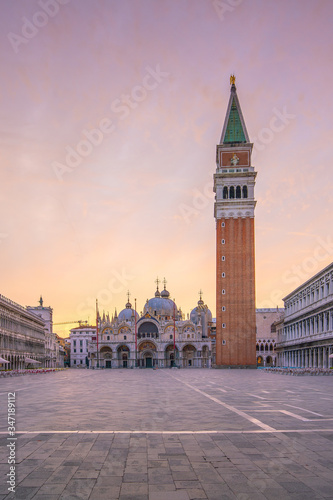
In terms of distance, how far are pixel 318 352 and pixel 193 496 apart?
58.7m

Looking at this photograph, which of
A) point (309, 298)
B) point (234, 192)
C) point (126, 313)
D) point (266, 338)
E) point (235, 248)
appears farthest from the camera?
point (126, 313)

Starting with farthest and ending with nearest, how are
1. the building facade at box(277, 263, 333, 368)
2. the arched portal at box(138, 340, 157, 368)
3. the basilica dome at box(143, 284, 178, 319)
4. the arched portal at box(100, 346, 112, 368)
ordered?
the basilica dome at box(143, 284, 178, 319) < the arched portal at box(138, 340, 157, 368) < the arched portal at box(100, 346, 112, 368) < the building facade at box(277, 263, 333, 368)

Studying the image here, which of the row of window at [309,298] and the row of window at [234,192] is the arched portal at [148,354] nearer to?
the row of window at [309,298]

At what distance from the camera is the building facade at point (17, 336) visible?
203 ft

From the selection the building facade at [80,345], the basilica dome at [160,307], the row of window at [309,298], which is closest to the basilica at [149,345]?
the basilica dome at [160,307]

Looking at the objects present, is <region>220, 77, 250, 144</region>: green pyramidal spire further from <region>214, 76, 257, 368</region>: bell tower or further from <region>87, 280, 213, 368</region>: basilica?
<region>87, 280, 213, 368</region>: basilica

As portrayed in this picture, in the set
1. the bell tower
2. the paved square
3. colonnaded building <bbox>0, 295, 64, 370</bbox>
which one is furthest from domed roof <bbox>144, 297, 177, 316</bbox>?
the paved square

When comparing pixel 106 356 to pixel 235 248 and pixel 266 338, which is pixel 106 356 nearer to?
pixel 266 338

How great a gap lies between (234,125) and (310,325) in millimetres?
41911

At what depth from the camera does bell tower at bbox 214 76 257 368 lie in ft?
249

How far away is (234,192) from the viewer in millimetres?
81688

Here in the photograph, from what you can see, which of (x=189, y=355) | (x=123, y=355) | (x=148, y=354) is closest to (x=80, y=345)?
(x=123, y=355)

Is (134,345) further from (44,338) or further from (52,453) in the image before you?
(52,453)

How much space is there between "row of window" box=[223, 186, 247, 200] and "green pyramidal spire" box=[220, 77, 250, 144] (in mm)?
9854
